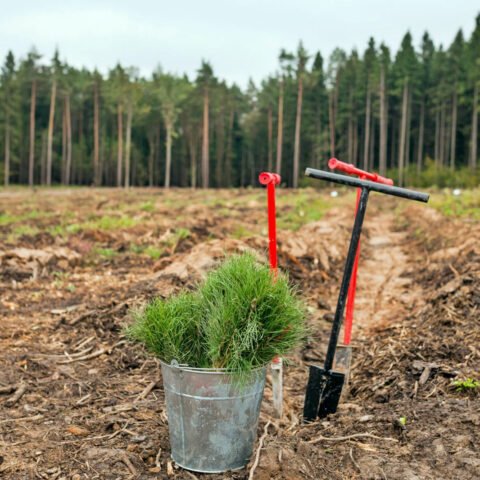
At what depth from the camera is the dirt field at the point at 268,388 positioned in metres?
2.90

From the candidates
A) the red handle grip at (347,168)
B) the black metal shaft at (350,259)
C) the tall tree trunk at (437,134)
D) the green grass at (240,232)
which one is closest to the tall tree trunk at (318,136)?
the tall tree trunk at (437,134)

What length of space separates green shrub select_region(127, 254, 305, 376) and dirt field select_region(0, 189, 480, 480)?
0.51 m

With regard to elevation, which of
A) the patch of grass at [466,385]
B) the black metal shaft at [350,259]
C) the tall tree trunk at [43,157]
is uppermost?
the tall tree trunk at [43,157]

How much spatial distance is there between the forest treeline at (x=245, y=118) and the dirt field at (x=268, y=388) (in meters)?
38.3

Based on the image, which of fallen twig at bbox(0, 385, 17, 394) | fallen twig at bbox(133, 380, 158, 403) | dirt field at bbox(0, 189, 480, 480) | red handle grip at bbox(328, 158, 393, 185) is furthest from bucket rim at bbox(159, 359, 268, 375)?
fallen twig at bbox(0, 385, 17, 394)

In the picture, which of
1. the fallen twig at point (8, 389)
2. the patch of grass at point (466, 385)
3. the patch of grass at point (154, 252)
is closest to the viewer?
the patch of grass at point (466, 385)

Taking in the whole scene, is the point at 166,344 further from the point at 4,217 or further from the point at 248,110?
the point at 248,110

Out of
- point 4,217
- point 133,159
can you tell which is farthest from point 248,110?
point 4,217

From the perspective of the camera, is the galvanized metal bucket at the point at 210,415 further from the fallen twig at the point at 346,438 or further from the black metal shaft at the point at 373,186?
the black metal shaft at the point at 373,186

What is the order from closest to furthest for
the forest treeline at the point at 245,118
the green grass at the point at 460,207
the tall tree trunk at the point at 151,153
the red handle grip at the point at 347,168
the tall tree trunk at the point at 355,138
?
the red handle grip at the point at 347,168, the green grass at the point at 460,207, the forest treeline at the point at 245,118, the tall tree trunk at the point at 355,138, the tall tree trunk at the point at 151,153

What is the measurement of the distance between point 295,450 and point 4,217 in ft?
51.5

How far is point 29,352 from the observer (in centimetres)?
484

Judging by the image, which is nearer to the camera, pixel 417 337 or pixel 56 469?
pixel 56 469

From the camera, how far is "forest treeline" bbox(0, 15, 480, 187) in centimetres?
4978
